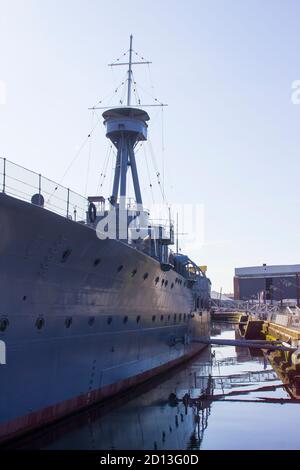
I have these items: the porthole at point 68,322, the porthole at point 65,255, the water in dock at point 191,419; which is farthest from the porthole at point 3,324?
the water in dock at point 191,419

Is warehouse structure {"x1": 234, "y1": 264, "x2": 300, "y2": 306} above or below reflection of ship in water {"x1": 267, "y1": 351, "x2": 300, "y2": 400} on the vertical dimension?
above

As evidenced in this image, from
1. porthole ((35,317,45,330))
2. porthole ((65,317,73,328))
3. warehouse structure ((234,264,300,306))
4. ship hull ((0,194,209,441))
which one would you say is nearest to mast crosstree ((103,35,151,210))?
ship hull ((0,194,209,441))

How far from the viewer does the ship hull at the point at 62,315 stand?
9.89 metres

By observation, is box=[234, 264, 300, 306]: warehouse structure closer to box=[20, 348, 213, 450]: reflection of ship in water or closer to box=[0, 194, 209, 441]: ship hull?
box=[20, 348, 213, 450]: reflection of ship in water

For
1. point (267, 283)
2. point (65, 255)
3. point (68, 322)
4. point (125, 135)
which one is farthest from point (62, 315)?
point (267, 283)

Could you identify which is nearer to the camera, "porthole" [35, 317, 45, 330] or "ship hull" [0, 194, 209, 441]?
"ship hull" [0, 194, 209, 441]

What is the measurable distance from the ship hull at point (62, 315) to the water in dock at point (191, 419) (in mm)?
627

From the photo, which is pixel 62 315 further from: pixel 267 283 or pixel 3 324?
pixel 267 283

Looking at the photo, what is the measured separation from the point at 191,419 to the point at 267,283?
242 ft

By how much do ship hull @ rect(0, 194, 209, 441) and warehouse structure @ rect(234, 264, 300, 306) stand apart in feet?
215

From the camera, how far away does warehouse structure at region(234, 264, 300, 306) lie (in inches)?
3270

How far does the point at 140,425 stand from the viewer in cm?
1303
